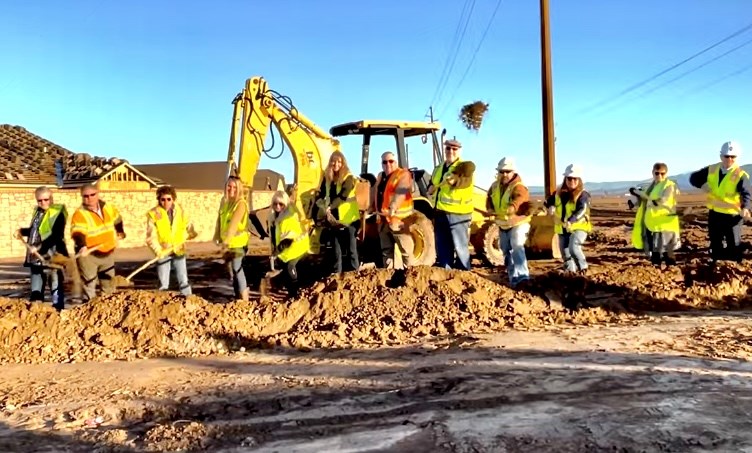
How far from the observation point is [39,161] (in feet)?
89.4

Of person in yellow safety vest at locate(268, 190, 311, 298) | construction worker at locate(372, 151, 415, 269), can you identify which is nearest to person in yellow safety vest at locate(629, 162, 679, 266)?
construction worker at locate(372, 151, 415, 269)

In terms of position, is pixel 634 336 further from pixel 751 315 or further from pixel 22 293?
pixel 22 293

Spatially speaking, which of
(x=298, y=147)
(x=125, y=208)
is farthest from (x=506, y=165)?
(x=125, y=208)

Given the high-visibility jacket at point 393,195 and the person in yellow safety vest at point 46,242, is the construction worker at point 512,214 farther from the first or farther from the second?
the person in yellow safety vest at point 46,242

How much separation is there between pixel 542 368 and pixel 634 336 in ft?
4.72

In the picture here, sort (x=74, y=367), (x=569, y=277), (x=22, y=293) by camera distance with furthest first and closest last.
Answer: (x=22, y=293) < (x=569, y=277) < (x=74, y=367)

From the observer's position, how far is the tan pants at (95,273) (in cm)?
742

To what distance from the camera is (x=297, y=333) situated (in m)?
6.50

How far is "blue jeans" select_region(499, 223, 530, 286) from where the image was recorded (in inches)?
307

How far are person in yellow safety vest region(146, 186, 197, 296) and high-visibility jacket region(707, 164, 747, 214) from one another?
635 cm

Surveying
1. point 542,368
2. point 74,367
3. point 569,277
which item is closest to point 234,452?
point 542,368

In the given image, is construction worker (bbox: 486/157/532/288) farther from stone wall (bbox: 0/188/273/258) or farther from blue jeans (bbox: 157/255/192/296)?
stone wall (bbox: 0/188/273/258)

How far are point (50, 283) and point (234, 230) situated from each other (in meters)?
2.24

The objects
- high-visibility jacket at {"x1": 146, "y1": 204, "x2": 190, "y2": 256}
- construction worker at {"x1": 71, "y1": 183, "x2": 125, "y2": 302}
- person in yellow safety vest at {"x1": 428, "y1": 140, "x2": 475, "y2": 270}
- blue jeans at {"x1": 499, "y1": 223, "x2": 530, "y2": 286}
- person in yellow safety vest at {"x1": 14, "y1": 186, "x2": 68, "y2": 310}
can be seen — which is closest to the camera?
construction worker at {"x1": 71, "y1": 183, "x2": 125, "y2": 302}
